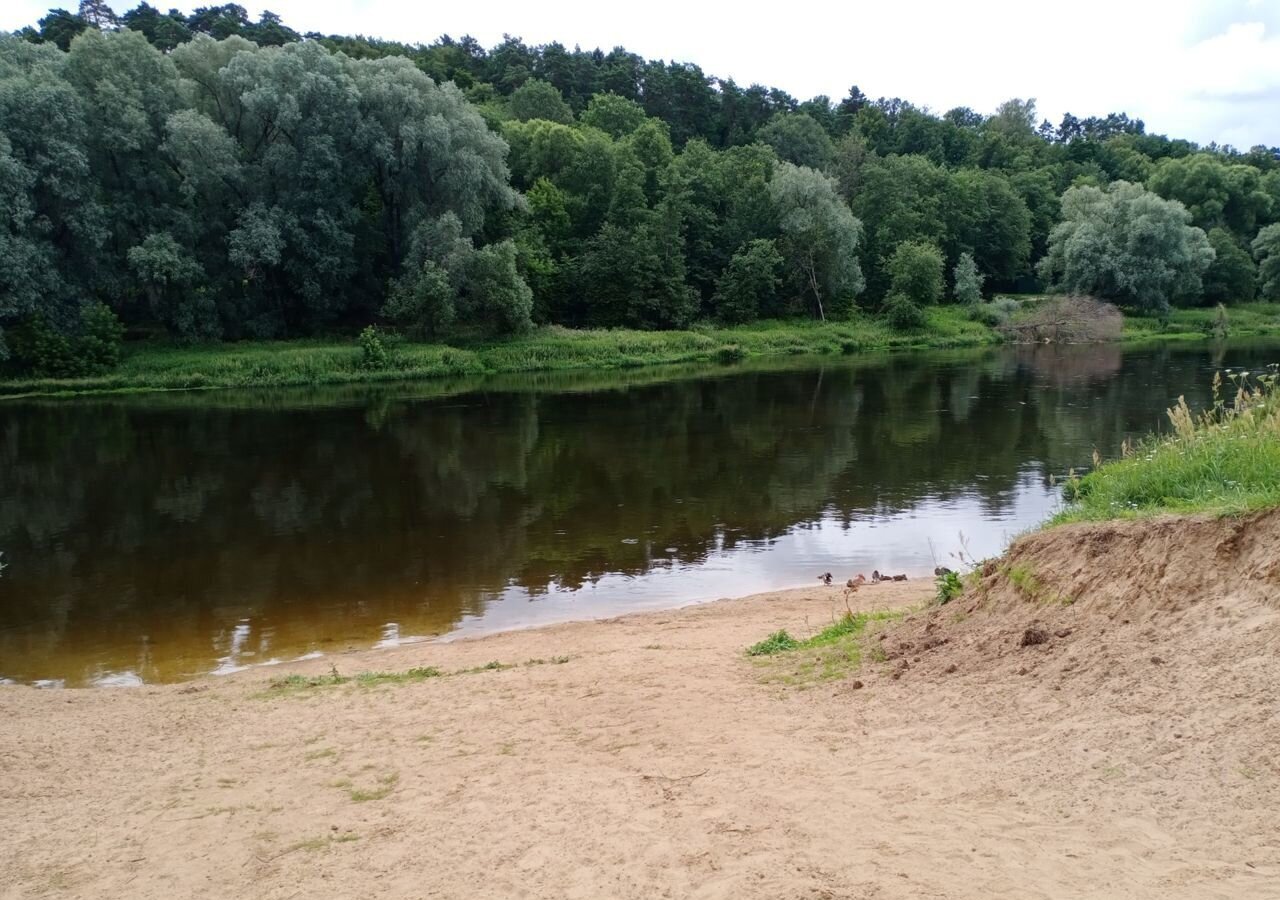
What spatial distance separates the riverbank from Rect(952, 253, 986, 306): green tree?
74.8 inches

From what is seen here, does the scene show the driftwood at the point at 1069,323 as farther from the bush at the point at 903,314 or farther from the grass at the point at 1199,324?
the bush at the point at 903,314

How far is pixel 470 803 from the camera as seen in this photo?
22.4 feet

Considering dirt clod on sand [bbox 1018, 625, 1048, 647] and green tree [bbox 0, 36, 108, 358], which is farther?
green tree [bbox 0, 36, 108, 358]

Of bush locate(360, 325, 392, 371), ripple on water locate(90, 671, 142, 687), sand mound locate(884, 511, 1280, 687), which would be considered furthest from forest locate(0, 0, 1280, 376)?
sand mound locate(884, 511, 1280, 687)

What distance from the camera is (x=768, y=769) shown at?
6.75 metres

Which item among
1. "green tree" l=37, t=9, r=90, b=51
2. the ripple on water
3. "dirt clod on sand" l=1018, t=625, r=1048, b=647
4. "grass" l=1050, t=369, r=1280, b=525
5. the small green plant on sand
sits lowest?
the ripple on water

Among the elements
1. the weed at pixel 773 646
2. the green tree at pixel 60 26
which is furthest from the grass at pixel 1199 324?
the green tree at pixel 60 26

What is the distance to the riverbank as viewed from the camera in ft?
165

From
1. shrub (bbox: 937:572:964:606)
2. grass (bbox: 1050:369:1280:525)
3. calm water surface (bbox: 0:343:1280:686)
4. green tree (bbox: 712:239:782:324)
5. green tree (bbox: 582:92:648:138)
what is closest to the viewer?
grass (bbox: 1050:369:1280:525)

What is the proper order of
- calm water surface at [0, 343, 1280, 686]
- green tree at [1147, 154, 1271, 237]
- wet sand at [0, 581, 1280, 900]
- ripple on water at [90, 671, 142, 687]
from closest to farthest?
wet sand at [0, 581, 1280, 900]
ripple on water at [90, 671, 142, 687]
calm water surface at [0, 343, 1280, 686]
green tree at [1147, 154, 1271, 237]

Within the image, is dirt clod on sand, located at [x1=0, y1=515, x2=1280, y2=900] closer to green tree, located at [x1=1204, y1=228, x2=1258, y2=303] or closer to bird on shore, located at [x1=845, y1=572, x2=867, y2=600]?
bird on shore, located at [x1=845, y1=572, x2=867, y2=600]

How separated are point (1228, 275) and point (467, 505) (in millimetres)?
85201

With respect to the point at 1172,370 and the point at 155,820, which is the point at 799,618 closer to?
the point at 155,820

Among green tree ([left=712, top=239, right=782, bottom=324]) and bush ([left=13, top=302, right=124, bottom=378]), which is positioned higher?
green tree ([left=712, top=239, right=782, bottom=324])
